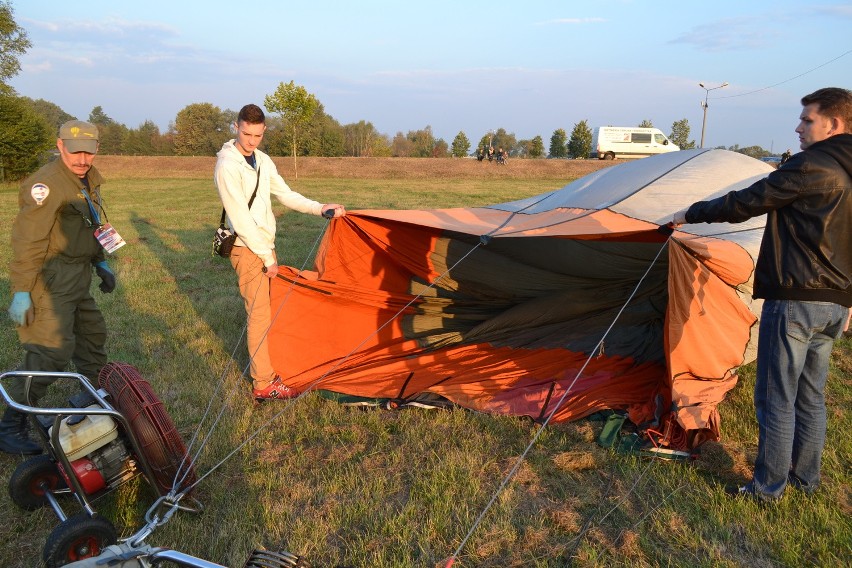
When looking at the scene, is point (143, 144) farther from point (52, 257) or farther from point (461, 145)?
point (52, 257)

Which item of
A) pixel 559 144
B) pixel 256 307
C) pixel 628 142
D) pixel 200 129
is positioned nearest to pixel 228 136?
pixel 200 129

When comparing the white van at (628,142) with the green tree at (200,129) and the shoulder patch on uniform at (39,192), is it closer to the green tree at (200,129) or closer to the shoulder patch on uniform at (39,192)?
the shoulder patch on uniform at (39,192)

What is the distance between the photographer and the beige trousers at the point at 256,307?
13.5ft

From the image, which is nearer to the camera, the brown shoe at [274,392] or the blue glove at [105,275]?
the blue glove at [105,275]

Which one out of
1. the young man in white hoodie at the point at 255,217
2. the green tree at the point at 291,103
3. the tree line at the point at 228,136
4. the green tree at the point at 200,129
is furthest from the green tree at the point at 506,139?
the young man in white hoodie at the point at 255,217

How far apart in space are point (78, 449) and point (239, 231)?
170cm

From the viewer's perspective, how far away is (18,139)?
2362cm

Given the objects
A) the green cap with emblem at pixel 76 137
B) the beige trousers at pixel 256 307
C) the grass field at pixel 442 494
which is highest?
the green cap with emblem at pixel 76 137

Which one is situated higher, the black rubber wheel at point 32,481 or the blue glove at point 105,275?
the blue glove at point 105,275

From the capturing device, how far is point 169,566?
8.60 feet

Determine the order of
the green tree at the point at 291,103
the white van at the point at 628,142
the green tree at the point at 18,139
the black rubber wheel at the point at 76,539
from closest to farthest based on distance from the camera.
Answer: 1. the black rubber wheel at the point at 76,539
2. the green tree at the point at 18,139
3. the green tree at the point at 291,103
4. the white van at the point at 628,142

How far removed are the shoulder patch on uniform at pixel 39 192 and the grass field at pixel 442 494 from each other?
4.79ft

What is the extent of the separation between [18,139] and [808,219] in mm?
27766

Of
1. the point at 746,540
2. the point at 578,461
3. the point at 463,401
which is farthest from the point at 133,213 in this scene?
the point at 746,540
